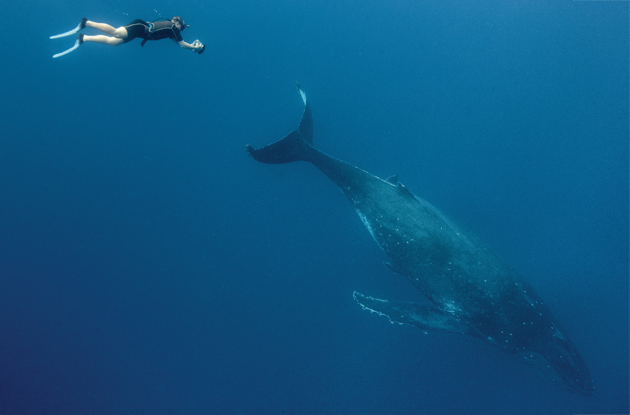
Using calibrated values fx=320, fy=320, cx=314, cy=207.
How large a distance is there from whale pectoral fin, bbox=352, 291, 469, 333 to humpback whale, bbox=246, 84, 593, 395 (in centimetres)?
2

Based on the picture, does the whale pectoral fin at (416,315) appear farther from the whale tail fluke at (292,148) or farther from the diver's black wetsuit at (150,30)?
the diver's black wetsuit at (150,30)

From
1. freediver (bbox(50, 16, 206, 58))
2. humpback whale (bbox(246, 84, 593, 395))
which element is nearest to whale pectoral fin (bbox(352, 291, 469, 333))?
humpback whale (bbox(246, 84, 593, 395))

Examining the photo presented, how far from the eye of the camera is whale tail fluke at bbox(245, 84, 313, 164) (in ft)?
26.1

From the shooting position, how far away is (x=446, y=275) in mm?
7418

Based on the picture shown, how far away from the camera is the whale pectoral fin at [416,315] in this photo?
8.02 meters

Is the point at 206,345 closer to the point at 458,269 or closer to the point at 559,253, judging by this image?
the point at 458,269

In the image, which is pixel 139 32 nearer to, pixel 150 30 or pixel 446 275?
pixel 150 30

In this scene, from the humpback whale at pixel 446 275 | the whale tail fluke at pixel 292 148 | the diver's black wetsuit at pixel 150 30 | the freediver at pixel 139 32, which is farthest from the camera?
the whale tail fluke at pixel 292 148

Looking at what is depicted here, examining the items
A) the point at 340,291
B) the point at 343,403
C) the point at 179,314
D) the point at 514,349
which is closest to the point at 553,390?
the point at 514,349

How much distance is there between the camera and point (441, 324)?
8.08m

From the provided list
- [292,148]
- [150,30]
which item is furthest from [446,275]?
[150,30]

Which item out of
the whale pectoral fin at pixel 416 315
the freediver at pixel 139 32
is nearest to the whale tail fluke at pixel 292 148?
the freediver at pixel 139 32

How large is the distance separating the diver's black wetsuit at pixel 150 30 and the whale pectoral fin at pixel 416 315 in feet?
22.4

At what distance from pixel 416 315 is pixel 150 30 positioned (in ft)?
26.8
